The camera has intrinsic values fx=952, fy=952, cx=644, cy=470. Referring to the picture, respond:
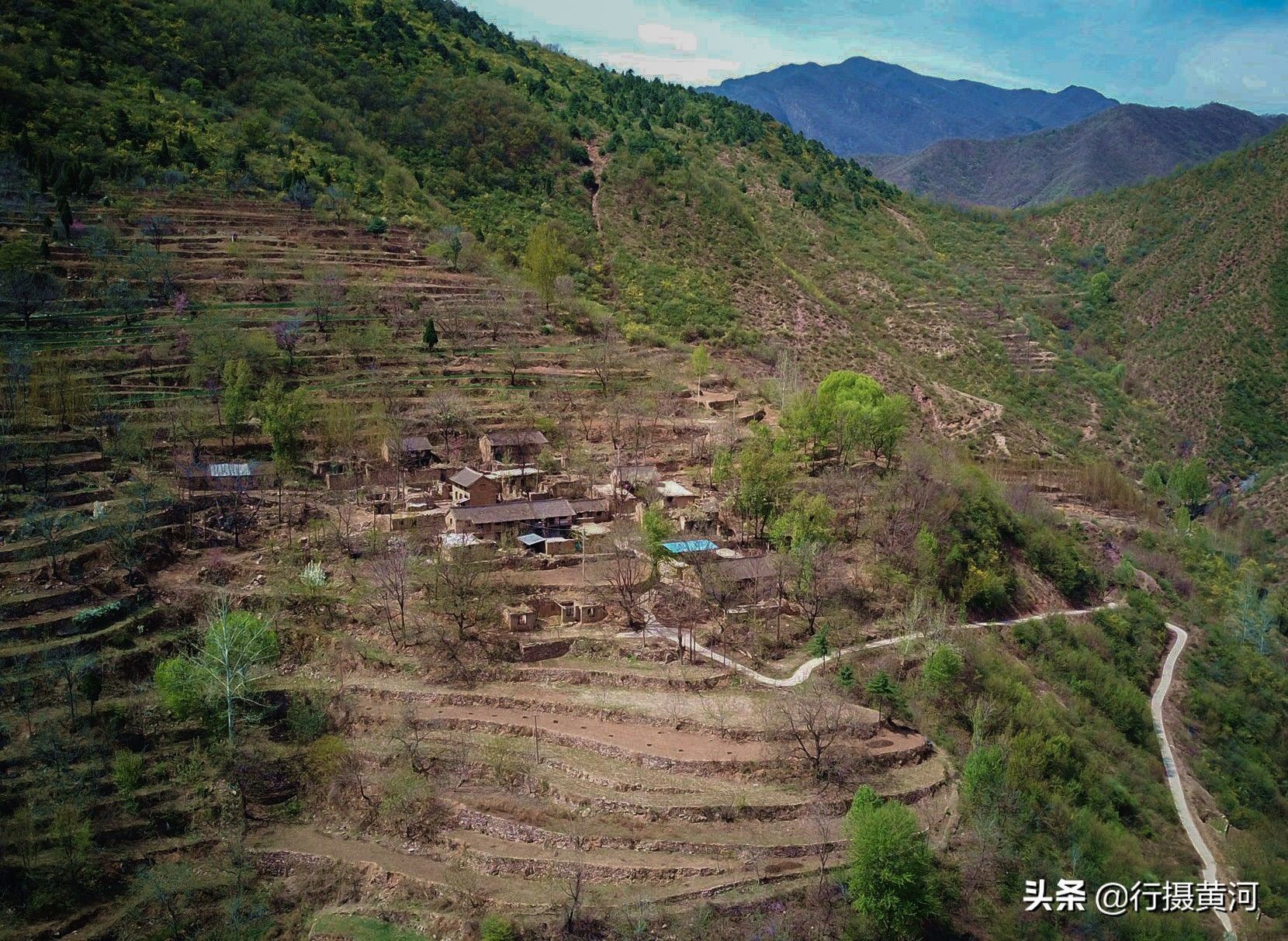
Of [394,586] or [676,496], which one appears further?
[676,496]

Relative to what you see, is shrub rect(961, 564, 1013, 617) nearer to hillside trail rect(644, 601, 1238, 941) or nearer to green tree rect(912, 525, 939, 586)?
hillside trail rect(644, 601, 1238, 941)

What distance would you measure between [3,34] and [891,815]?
228 ft

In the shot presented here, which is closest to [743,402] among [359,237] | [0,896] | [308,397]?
[308,397]

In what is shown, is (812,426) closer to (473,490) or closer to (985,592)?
(985,592)

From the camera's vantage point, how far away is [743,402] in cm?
5291

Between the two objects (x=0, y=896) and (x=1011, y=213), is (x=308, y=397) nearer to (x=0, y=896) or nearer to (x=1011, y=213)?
(x=0, y=896)

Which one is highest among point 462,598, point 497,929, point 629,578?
point 629,578

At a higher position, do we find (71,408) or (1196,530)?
(71,408)

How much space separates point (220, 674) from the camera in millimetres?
26156

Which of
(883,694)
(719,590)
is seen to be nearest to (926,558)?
(883,694)

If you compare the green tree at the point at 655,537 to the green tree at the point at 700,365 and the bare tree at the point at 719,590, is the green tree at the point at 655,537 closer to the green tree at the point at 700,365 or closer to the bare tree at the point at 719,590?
the bare tree at the point at 719,590

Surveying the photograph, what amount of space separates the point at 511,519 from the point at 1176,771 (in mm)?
26637

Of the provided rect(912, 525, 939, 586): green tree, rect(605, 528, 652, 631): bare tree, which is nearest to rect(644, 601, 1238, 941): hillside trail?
rect(605, 528, 652, 631): bare tree

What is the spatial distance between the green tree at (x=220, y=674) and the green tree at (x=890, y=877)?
1677 cm
